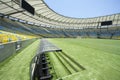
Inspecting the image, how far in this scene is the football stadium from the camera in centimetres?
313

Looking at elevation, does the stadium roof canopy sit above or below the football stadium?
above

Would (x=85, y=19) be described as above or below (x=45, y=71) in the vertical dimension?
above

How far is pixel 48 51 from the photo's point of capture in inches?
118

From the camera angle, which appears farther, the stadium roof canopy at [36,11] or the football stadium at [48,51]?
the stadium roof canopy at [36,11]

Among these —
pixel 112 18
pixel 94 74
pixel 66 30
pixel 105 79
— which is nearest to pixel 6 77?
pixel 94 74

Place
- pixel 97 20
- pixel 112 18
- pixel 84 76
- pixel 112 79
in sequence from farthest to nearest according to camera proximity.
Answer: pixel 97 20, pixel 112 18, pixel 84 76, pixel 112 79

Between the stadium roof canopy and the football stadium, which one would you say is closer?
the football stadium

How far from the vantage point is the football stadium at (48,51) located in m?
3.13

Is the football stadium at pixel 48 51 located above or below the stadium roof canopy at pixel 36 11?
below

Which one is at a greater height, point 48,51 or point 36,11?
point 36,11

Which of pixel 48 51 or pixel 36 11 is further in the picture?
pixel 36 11

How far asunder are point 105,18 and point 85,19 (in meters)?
8.28

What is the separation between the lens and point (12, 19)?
2986 centimetres

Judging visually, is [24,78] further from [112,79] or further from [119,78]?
[119,78]
